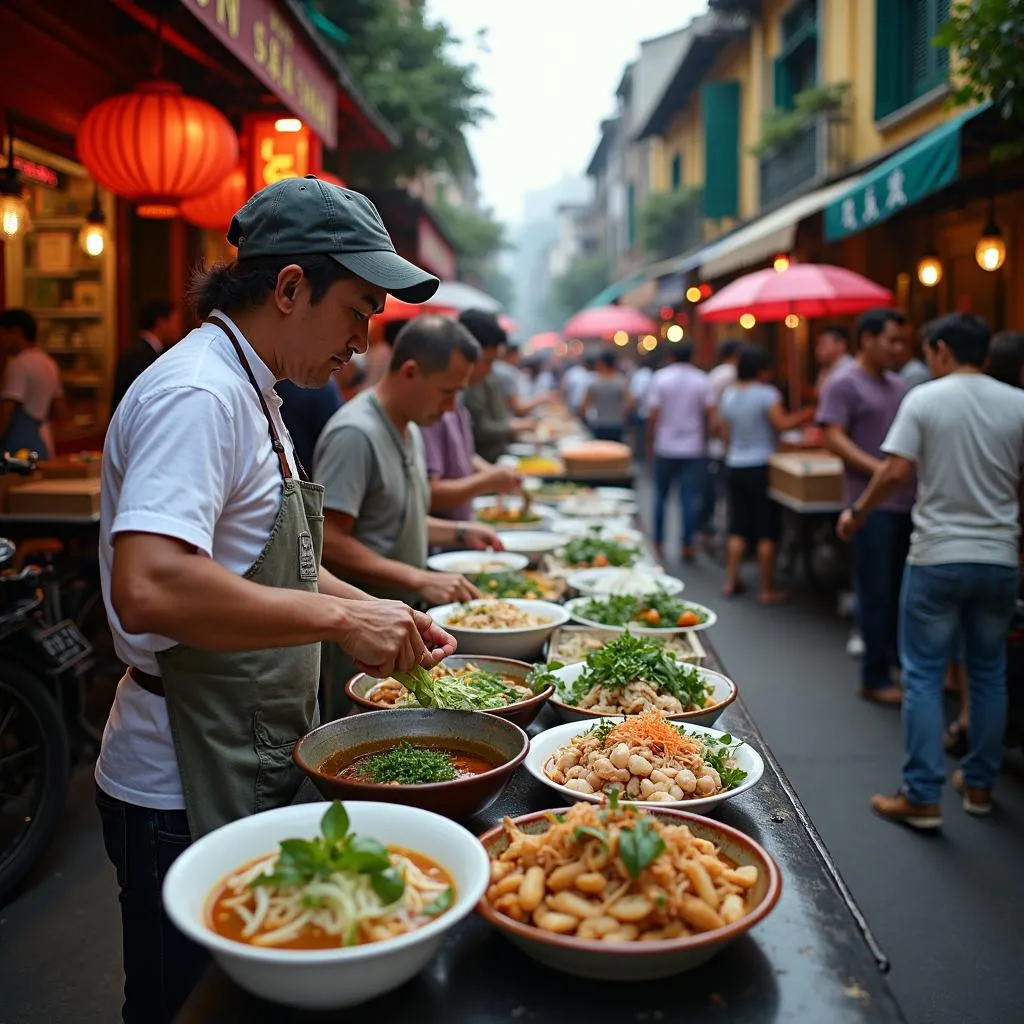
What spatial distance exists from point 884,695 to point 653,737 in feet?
15.8

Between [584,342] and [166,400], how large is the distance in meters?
50.5

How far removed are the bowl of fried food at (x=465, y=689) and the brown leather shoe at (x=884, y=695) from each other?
4266 mm

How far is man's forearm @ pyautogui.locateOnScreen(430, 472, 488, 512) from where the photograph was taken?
4.89m

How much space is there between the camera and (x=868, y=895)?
13.7 feet

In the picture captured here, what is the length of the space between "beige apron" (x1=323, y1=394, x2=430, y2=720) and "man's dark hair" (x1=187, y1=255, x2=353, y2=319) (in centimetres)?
139

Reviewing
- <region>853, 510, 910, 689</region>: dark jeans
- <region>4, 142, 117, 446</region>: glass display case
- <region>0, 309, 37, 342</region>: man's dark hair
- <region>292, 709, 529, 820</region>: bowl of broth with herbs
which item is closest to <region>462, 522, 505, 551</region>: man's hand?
<region>292, 709, 529, 820</region>: bowl of broth with herbs

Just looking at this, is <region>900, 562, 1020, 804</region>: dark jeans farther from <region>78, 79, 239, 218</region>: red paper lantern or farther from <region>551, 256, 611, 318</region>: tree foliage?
<region>551, 256, 611, 318</region>: tree foliage

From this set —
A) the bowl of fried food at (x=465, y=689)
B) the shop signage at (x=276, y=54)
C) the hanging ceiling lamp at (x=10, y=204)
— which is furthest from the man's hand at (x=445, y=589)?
the hanging ceiling lamp at (x=10, y=204)

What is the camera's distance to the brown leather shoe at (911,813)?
471 cm

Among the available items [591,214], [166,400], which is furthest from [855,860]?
[591,214]

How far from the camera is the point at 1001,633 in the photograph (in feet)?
15.3

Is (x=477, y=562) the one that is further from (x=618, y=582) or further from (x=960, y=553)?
(x=960, y=553)

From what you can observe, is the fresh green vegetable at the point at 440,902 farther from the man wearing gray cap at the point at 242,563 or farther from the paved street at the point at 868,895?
the paved street at the point at 868,895

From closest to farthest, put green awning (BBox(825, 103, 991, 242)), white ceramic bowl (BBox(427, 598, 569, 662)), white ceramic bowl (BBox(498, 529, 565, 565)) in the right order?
white ceramic bowl (BBox(427, 598, 569, 662))
white ceramic bowl (BBox(498, 529, 565, 565))
green awning (BBox(825, 103, 991, 242))
